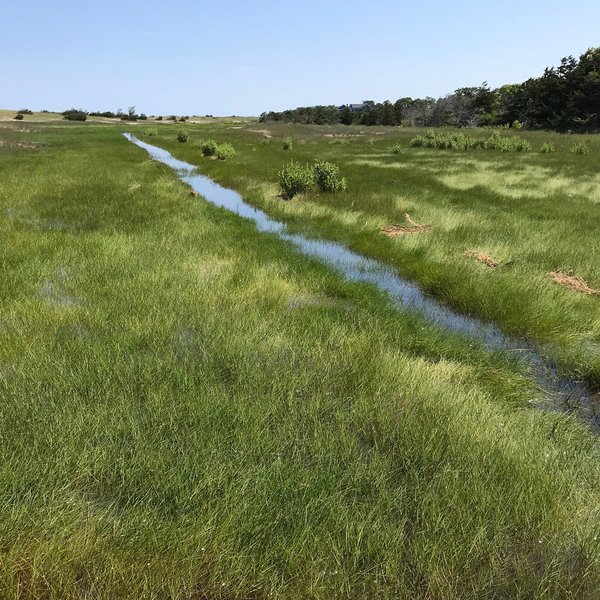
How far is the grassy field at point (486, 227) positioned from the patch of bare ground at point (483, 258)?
18cm

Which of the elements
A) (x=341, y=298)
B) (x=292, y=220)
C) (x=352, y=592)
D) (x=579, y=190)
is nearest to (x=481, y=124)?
(x=579, y=190)

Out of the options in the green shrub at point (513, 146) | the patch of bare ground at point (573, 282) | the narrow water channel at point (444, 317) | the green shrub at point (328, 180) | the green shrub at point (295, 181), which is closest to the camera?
the narrow water channel at point (444, 317)

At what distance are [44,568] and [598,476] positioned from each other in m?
4.47

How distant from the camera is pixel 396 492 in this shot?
3.46m

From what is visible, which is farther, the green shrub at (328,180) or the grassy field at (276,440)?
the green shrub at (328,180)

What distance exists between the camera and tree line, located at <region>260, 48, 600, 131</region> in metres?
62.9

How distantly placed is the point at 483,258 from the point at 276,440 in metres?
8.51

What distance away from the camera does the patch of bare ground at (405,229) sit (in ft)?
43.6

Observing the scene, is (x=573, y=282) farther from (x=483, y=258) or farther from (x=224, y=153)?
(x=224, y=153)

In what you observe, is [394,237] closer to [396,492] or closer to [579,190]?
[396,492]

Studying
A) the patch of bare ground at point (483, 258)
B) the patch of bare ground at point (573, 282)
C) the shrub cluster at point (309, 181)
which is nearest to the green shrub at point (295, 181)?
the shrub cluster at point (309, 181)

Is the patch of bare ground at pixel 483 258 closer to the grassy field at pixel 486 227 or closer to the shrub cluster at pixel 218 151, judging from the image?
the grassy field at pixel 486 227

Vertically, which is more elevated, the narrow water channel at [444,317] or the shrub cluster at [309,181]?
the shrub cluster at [309,181]

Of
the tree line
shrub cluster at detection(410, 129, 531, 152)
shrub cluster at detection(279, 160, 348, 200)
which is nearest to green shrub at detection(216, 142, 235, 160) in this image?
shrub cluster at detection(279, 160, 348, 200)
